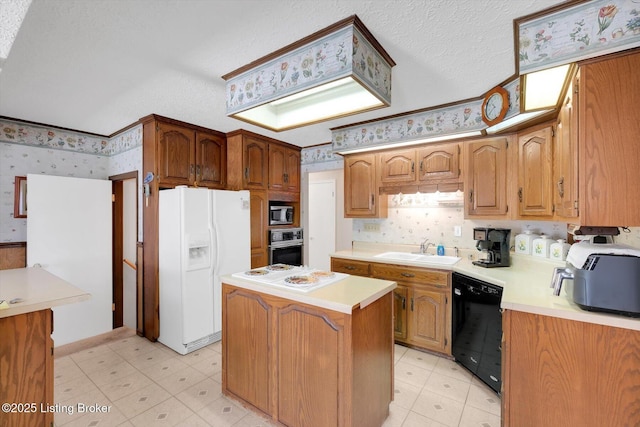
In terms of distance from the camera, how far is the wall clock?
7.29 feet

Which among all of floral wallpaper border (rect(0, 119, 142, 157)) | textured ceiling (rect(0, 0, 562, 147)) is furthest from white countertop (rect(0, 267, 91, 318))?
floral wallpaper border (rect(0, 119, 142, 157))

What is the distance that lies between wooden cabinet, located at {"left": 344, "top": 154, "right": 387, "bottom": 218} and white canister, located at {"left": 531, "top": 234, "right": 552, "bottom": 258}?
4.84 ft

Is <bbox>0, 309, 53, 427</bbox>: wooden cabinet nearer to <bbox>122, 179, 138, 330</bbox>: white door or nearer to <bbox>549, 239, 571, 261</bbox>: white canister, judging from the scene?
<bbox>122, 179, 138, 330</bbox>: white door

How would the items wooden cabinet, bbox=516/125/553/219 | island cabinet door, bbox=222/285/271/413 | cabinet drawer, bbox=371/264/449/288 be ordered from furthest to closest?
cabinet drawer, bbox=371/264/449/288 → wooden cabinet, bbox=516/125/553/219 → island cabinet door, bbox=222/285/271/413

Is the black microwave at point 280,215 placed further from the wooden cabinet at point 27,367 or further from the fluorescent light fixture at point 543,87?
the fluorescent light fixture at point 543,87

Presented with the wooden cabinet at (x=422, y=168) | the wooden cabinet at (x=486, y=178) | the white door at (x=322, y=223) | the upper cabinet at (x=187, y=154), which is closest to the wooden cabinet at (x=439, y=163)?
the wooden cabinet at (x=422, y=168)

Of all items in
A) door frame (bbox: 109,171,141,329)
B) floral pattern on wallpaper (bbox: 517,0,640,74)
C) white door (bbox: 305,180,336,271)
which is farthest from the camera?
white door (bbox: 305,180,336,271)

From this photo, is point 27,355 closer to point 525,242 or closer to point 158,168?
point 158,168

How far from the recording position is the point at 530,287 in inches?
73.0

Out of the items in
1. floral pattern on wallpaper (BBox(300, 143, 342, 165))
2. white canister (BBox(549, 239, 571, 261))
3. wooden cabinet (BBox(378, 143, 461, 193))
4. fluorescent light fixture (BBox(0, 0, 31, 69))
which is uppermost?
floral pattern on wallpaper (BBox(300, 143, 342, 165))

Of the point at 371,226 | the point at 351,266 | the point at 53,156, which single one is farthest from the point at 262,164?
the point at 53,156

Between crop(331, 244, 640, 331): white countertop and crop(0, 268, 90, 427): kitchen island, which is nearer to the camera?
crop(331, 244, 640, 331): white countertop

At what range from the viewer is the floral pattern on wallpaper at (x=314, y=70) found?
61.0 inches

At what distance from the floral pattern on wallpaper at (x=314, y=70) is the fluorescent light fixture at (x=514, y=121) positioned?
3.60 feet
